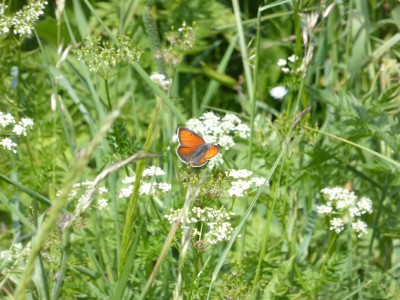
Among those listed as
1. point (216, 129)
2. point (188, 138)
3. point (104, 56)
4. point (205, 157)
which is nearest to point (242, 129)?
point (216, 129)

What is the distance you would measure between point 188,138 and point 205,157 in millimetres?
168

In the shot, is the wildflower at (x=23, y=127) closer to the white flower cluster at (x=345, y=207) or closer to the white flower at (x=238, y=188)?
the white flower at (x=238, y=188)

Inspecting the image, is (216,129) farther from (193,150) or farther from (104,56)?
(104,56)

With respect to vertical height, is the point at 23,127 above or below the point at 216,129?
below

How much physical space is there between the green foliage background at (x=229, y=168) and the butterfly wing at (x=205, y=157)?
0.18ft

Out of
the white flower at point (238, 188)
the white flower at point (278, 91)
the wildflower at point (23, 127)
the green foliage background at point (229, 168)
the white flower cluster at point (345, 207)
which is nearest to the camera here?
the white flower at point (238, 188)

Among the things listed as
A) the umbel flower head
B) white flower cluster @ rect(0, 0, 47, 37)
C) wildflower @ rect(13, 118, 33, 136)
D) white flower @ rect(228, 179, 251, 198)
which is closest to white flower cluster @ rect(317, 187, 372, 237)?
white flower @ rect(228, 179, 251, 198)

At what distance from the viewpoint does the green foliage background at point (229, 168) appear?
273cm

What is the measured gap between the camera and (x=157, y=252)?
2824 millimetres

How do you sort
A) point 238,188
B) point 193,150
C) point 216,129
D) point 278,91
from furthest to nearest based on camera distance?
point 278,91 < point 216,129 < point 193,150 < point 238,188

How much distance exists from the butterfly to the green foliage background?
0.07 metres

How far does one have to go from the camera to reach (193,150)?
2.64 metres

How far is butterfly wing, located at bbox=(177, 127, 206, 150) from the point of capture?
268cm

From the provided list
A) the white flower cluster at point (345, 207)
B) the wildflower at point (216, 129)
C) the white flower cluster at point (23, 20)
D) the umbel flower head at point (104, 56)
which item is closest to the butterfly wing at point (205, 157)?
the wildflower at point (216, 129)
